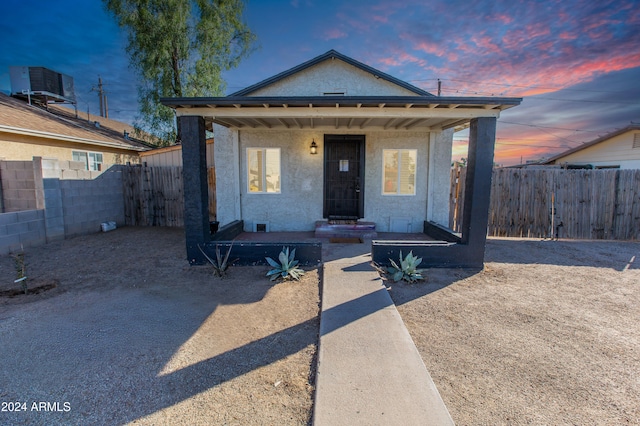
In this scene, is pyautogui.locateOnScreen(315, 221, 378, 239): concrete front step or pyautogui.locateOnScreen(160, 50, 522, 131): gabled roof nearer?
pyautogui.locateOnScreen(160, 50, 522, 131): gabled roof

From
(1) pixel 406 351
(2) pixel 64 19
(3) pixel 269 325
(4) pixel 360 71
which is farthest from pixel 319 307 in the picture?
(2) pixel 64 19

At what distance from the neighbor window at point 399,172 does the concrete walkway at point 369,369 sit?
174 inches

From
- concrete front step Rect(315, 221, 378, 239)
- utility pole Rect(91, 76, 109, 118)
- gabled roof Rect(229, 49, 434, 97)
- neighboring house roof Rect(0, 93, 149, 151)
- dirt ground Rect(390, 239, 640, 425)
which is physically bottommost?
dirt ground Rect(390, 239, 640, 425)

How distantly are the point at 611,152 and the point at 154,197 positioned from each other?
20.3 meters

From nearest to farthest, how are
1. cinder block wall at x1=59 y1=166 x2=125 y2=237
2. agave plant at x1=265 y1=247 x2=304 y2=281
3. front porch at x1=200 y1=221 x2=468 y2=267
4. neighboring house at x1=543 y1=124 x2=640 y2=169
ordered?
1. agave plant at x1=265 y1=247 x2=304 y2=281
2. front porch at x1=200 y1=221 x2=468 y2=267
3. cinder block wall at x1=59 y1=166 x2=125 y2=237
4. neighboring house at x1=543 y1=124 x2=640 y2=169

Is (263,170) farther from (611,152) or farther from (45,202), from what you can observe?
(611,152)

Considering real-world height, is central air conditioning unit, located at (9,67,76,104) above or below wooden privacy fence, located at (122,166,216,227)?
above

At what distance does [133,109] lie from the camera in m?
15.7

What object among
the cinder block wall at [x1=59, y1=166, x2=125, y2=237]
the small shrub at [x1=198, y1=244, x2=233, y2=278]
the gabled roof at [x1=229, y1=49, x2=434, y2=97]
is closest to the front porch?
the small shrub at [x1=198, y1=244, x2=233, y2=278]

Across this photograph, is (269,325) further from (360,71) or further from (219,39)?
(219,39)

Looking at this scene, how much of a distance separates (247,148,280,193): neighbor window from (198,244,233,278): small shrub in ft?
9.91

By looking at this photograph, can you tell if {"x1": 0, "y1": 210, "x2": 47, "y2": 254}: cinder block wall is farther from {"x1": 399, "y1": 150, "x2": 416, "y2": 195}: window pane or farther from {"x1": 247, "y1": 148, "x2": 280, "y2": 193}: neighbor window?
{"x1": 399, "y1": 150, "x2": 416, "y2": 195}: window pane

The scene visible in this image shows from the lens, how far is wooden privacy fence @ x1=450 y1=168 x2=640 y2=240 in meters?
8.18

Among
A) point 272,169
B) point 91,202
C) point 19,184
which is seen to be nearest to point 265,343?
point 272,169
